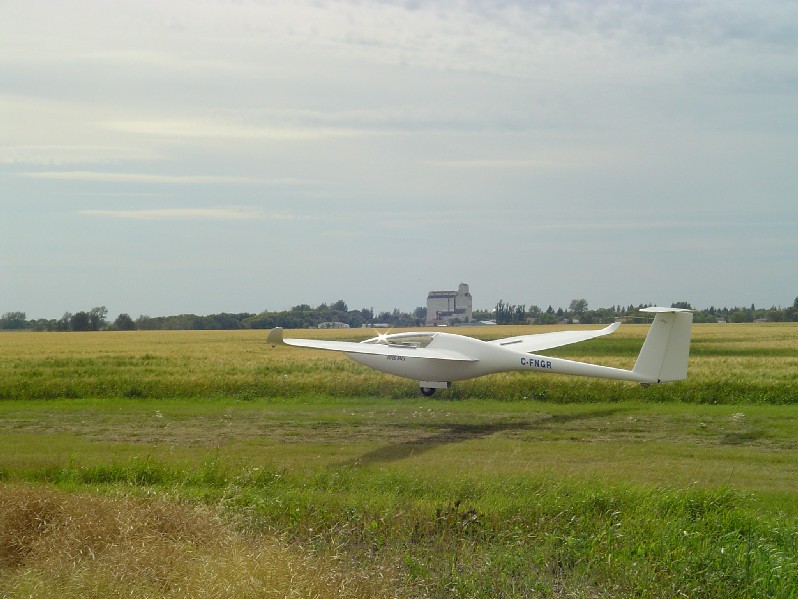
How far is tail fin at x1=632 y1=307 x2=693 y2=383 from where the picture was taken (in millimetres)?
17641

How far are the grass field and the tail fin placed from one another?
910 millimetres

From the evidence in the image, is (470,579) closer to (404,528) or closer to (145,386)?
(404,528)

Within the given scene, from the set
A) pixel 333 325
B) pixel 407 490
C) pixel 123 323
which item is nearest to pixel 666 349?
pixel 407 490

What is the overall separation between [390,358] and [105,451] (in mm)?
7611

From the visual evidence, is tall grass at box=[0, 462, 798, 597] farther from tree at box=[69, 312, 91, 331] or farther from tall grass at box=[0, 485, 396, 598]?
tree at box=[69, 312, 91, 331]

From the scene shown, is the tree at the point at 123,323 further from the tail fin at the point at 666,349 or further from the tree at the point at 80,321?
the tail fin at the point at 666,349

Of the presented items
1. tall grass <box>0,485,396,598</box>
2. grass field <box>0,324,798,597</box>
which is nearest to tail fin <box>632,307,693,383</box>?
grass field <box>0,324,798,597</box>

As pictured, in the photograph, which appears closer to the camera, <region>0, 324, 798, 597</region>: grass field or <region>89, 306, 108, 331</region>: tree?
<region>0, 324, 798, 597</region>: grass field

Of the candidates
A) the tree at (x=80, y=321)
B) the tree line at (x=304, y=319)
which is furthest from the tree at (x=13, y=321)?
the tree at (x=80, y=321)

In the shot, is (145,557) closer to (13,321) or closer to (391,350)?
(391,350)

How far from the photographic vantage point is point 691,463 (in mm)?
12227

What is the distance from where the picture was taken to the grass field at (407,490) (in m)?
6.32

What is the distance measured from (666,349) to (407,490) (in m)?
9.95

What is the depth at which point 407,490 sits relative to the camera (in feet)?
31.4
